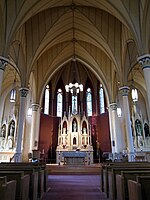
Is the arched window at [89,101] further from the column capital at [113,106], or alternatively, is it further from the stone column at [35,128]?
the stone column at [35,128]

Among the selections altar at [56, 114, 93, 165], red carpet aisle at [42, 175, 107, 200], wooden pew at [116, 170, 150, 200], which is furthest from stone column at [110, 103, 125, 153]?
wooden pew at [116, 170, 150, 200]

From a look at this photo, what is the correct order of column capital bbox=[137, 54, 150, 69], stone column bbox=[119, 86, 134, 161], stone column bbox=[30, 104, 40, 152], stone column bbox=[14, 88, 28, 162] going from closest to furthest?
column capital bbox=[137, 54, 150, 69]
stone column bbox=[119, 86, 134, 161]
stone column bbox=[14, 88, 28, 162]
stone column bbox=[30, 104, 40, 152]

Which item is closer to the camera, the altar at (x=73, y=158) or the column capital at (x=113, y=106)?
the altar at (x=73, y=158)

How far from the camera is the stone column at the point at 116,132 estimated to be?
1638 centimetres

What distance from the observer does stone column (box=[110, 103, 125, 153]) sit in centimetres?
1638

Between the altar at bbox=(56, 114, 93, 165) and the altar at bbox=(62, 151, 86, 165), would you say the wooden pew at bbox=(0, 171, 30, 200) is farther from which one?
the altar at bbox=(56, 114, 93, 165)

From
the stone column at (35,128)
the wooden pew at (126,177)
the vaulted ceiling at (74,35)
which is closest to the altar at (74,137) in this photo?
the stone column at (35,128)

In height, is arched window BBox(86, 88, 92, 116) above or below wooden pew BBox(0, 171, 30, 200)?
above

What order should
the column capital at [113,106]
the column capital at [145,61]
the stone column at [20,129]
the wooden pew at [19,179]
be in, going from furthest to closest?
the column capital at [113,106]
the stone column at [20,129]
the column capital at [145,61]
the wooden pew at [19,179]

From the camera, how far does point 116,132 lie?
1684cm

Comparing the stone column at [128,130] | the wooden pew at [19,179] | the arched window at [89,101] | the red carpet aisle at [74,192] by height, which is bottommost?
the red carpet aisle at [74,192]

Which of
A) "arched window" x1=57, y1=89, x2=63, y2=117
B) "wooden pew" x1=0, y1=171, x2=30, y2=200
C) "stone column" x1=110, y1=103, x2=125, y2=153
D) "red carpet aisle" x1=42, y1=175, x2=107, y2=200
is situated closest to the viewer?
"wooden pew" x1=0, y1=171, x2=30, y2=200

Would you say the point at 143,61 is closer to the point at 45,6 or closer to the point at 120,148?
the point at 45,6

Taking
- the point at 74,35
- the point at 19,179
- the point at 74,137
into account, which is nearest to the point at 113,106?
the point at 74,137
